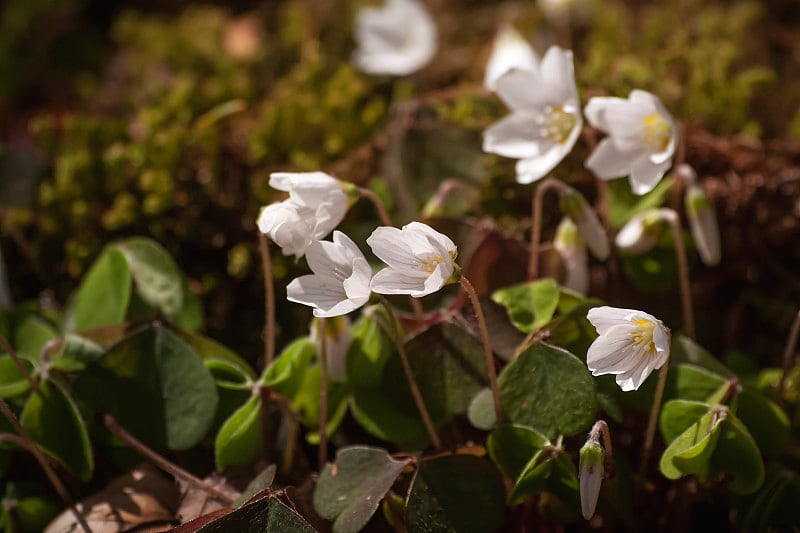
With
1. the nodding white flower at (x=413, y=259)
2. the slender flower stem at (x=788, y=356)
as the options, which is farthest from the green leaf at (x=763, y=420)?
the nodding white flower at (x=413, y=259)

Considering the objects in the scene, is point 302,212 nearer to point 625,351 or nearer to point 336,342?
point 336,342

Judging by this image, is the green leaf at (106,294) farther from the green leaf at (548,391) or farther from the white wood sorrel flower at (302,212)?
the green leaf at (548,391)

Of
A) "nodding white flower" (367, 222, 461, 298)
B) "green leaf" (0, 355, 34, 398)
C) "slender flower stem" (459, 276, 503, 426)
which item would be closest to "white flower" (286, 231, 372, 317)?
"nodding white flower" (367, 222, 461, 298)

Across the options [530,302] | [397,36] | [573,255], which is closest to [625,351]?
[530,302]

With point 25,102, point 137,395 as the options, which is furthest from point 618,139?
point 25,102

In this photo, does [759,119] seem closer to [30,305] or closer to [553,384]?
[553,384]

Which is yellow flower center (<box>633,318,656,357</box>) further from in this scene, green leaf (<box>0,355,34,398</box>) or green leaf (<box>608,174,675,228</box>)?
green leaf (<box>0,355,34,398</box>)
